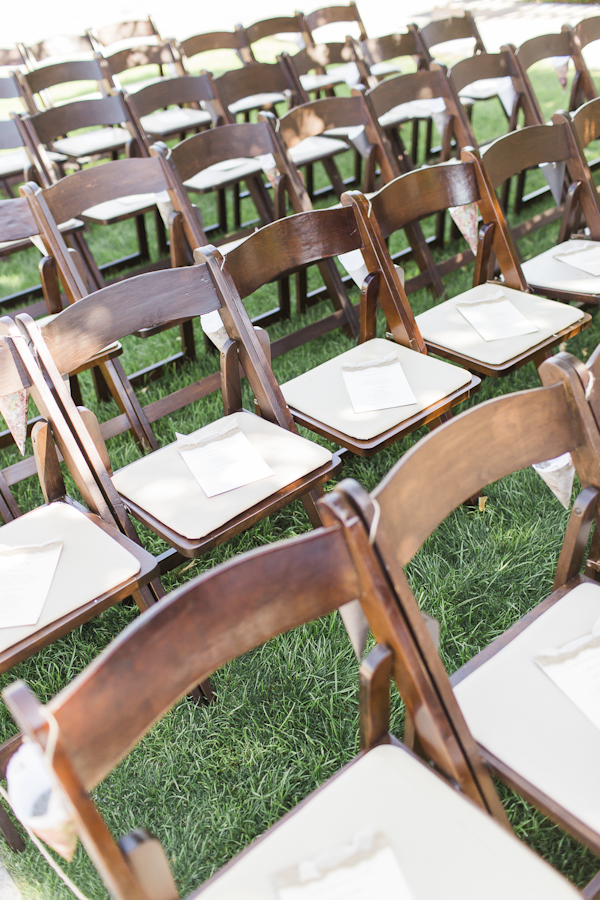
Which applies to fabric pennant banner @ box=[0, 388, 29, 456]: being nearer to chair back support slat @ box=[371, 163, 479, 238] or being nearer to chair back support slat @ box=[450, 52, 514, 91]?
chair back support slat @ box=[371, 163, 479, 238]

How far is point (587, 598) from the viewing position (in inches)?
55.5

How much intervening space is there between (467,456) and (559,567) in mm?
410

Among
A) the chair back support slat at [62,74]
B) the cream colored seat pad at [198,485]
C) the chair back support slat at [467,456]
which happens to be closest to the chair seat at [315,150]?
the chair back support slat at [62,74]

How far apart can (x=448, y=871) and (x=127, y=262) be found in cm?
387

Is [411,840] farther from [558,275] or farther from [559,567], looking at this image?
[558,275]

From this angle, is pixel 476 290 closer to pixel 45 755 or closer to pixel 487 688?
pixel 487 688

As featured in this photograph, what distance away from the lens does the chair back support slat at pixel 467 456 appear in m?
1.13

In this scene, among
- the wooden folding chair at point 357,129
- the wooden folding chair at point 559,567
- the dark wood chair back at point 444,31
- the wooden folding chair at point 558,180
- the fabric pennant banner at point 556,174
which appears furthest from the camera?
the dark wood chair back at point 444,31

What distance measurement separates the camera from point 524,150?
2668 millimetres

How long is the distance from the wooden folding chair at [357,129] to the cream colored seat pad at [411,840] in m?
2.66

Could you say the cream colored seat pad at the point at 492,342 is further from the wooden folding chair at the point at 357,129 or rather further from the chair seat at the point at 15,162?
the chair seat at the point at 15,162

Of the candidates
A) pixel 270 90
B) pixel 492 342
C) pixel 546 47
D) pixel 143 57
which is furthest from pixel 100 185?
pixel 546 47

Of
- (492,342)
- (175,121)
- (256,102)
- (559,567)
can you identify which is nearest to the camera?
(559,567)

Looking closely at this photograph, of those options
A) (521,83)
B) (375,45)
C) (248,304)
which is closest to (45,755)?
(248,304)
